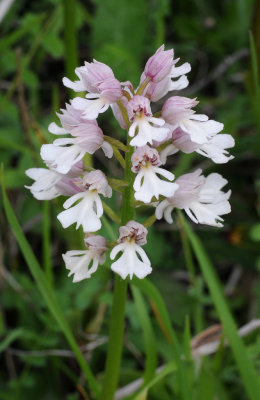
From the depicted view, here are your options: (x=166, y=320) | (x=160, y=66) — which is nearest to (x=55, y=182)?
(x=160, y=66)

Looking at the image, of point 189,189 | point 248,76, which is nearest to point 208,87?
point 248,76

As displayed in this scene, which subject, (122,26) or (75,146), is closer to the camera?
(75,146)

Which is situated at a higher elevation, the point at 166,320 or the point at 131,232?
the point at 131,232

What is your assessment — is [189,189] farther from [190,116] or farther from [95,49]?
[95,49]

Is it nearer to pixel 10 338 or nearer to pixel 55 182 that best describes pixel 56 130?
pixel 55 182

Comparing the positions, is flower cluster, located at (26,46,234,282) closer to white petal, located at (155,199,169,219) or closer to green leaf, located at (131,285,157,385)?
white petal, located at (155,199,169,219)

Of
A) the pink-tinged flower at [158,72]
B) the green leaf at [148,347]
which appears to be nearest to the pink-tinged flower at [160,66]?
the pink-tinged flower at [158,72]
